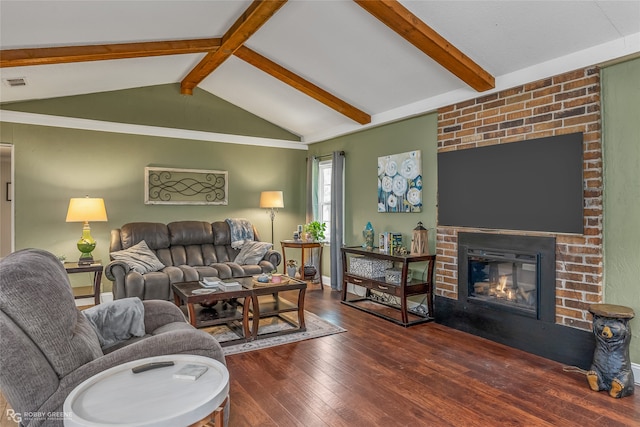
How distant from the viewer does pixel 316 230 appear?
614cm

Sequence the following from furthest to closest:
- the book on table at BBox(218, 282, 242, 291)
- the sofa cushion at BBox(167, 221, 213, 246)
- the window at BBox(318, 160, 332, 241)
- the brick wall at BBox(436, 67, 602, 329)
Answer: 1. the window at BBox(318, 160, 332, 241)
2. the sofa cushion at BBox(167, 221, 213, 246)
3. the book on table at BBox(218, 282, 242, 291)
4. the brick wall at BBox(436, 67, 602, 329)

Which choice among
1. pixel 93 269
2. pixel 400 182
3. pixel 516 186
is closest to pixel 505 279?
pixel 516 186

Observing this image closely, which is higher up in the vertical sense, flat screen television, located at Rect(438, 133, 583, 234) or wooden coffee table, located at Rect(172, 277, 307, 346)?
flat screen television, located at Rect(438, 133, 583, 234)

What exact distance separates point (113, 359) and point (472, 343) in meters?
3.06

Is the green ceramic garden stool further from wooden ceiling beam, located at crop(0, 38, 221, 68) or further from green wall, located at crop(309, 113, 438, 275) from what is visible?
wooden ceiling beam, located at crop(0, 38, 221, 68)

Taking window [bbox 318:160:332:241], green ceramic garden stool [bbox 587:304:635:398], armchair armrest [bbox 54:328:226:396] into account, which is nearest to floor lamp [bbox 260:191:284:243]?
window [bbox 318:160:332:241]

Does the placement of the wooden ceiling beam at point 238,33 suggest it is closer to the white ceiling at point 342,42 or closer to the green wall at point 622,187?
the white ceiling at point 342,42

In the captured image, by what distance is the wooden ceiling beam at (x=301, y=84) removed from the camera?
4598mm

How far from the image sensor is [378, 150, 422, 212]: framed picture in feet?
15.4

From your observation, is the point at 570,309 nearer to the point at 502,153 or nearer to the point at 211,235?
the point at 502,153

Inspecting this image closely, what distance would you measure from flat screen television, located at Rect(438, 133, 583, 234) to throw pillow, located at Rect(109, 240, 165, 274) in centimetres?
335

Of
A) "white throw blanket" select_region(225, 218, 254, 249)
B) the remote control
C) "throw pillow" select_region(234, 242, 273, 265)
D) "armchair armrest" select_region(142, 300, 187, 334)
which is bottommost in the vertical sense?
"armchair armrest" select_region(142, 300, 187, 334)

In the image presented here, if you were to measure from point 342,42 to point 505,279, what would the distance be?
9.22 feet

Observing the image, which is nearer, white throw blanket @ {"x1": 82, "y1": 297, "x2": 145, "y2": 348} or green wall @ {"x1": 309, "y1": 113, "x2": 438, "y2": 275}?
white throw blanket @ {"x1": 82, "y1": 297, "x2": 145, "y2": 348}
